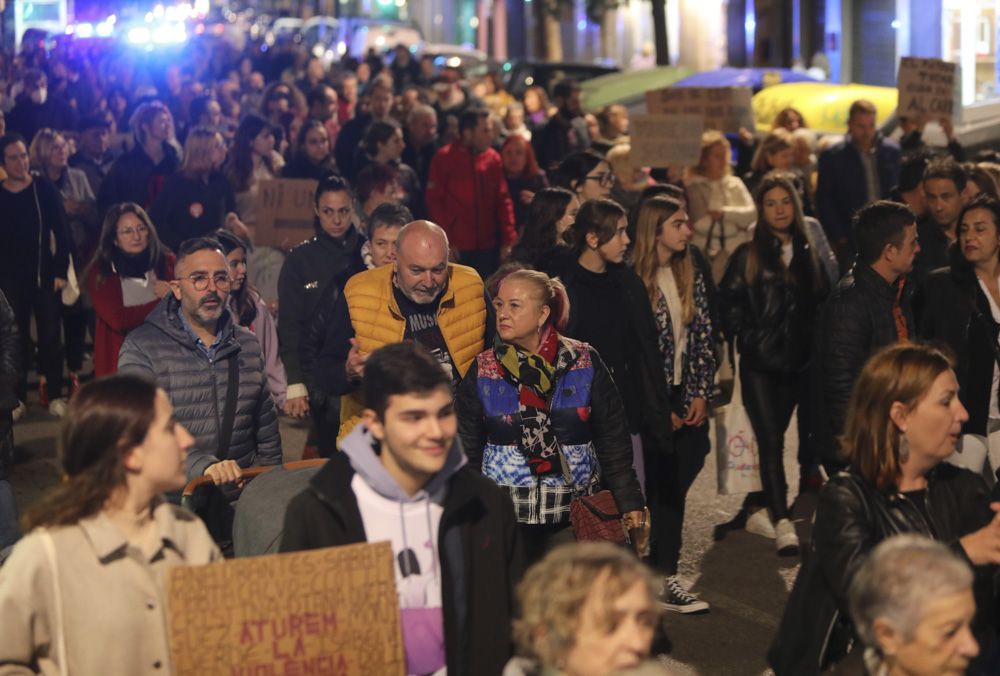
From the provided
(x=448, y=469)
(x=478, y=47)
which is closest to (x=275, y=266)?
(x=448, y=469)

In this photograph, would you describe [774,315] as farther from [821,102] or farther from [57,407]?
[821,102]

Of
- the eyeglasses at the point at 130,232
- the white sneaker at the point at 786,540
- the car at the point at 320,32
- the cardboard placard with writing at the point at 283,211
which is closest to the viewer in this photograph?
the white sneaker at the point at 786,540

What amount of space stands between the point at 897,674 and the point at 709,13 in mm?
41857

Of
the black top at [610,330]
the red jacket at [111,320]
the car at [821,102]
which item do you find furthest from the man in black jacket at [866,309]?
the car at [821,102]

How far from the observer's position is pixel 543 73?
3041 centimetres

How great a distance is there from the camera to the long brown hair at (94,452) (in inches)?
158

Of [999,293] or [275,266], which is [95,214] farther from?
[999,293]

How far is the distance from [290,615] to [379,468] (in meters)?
0.50

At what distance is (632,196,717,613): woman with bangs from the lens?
8.18 m

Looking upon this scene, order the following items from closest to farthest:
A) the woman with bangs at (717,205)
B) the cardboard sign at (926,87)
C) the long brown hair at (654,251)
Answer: the long brown hair at (654,251), the woman with bangs at (717,205), the cardboard sign at (926,87)

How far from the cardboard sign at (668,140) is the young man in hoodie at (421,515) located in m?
8.16

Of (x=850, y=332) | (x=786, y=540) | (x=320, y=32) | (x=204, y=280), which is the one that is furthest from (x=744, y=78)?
(x=320, y=32)

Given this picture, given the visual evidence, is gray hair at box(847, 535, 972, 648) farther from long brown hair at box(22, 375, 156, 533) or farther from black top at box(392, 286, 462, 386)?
black top at box(392, 286, 462, 386)

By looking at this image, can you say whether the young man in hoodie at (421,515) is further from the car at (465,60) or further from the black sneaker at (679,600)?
the car at (465,60)
